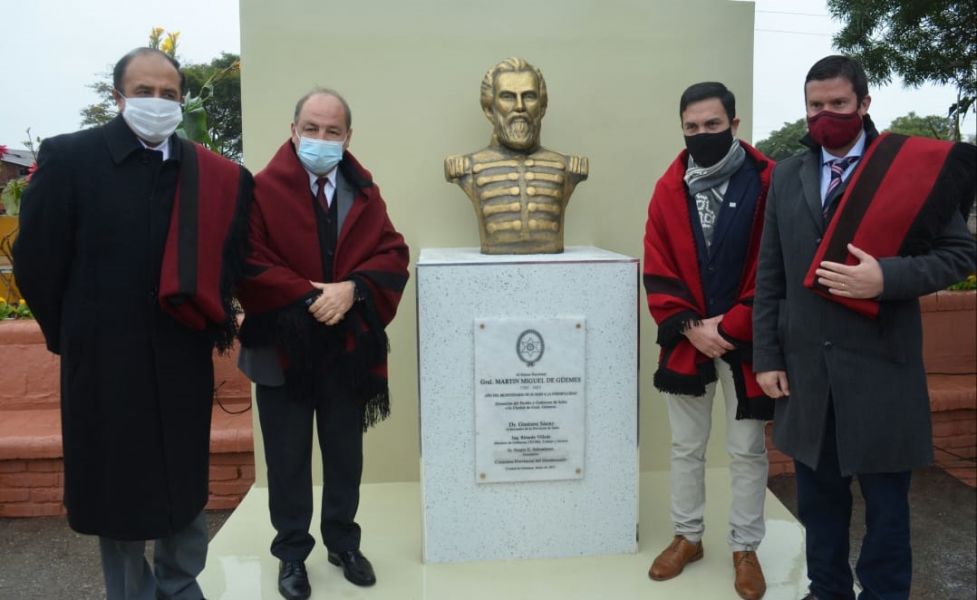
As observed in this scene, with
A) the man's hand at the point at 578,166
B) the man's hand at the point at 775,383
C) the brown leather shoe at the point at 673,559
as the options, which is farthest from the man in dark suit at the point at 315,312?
the man's hand at the point at 775,383

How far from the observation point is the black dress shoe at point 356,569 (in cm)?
290

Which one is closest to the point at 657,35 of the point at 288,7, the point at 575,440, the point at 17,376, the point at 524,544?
the point at 288,7

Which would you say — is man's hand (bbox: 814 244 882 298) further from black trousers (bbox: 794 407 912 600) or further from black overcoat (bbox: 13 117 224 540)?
black overcoat (bbox: 13 117 224 540)

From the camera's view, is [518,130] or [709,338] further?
[518,130]

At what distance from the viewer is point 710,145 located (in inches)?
106

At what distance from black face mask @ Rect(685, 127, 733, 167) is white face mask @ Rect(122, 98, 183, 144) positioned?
1.63 meters

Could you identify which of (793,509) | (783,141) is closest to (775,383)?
(793,509)

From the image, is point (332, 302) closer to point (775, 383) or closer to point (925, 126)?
point (775, 383)

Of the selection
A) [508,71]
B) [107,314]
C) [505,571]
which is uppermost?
[508,71]

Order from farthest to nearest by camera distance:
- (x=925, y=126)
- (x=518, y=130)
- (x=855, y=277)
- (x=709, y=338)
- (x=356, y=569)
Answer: (x=925, y=126), (x=518, y=130), (x=356, y=569), (x=709, y=338), (x=855, y=277)

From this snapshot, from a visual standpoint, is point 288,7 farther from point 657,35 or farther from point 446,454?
point 446,454

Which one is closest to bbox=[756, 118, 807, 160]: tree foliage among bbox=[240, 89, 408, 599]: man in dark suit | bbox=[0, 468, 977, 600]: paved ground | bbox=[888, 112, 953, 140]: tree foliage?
bbox=[888, 112, 953, 140]: tree foliage

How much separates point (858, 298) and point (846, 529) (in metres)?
0.76

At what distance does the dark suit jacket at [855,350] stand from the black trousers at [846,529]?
0.06m
